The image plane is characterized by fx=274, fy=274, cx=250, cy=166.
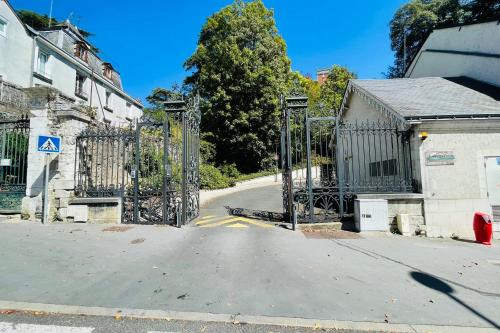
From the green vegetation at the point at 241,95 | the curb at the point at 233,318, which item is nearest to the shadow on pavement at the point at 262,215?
the curb at the point at 233,318

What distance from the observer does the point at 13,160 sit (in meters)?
8.27

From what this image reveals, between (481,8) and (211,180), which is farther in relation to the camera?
(481,8)

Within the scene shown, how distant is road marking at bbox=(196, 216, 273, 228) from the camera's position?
8.28 metres

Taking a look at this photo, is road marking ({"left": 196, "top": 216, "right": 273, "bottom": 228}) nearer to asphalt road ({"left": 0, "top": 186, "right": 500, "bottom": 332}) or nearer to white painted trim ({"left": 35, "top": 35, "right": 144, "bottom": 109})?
asphalt road ({"left": 0, "top": 186, "right": 500, "bottom": 332})

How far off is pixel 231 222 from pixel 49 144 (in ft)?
18.2

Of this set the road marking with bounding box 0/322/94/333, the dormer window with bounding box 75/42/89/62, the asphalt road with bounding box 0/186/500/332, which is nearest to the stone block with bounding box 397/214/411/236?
the asphalt road with bounding box 0/186/500/332

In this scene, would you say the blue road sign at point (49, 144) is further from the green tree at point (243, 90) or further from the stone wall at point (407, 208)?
the green tree at point (243, 90)

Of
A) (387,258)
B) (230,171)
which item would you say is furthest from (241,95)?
(387,258)

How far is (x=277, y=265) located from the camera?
4.91m

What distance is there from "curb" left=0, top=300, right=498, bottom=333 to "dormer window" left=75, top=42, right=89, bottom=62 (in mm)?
22735

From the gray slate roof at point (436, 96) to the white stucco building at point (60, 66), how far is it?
1097 centimetres

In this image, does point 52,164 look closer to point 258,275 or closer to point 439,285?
point 258,275

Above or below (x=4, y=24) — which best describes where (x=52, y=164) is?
below

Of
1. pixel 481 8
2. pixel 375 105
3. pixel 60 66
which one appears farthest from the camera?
pixel 481 8
